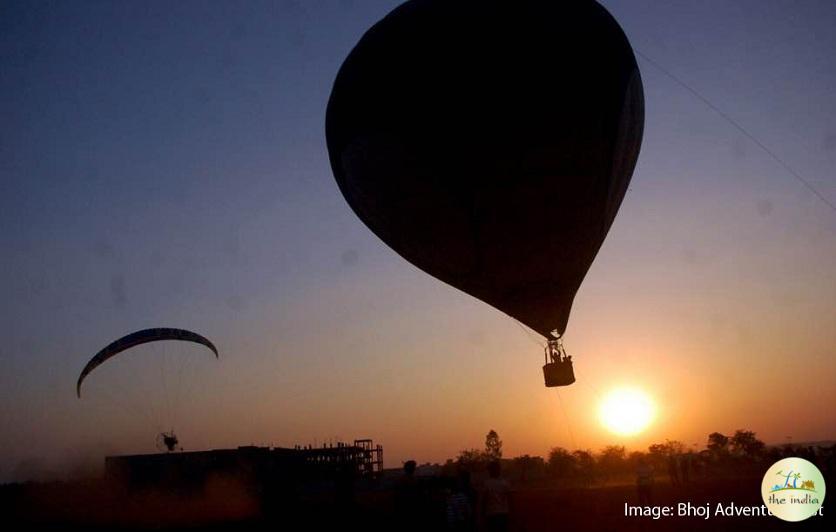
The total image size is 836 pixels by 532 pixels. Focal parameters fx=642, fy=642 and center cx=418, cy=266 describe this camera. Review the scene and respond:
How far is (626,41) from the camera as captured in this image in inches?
554

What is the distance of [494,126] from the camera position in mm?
12852

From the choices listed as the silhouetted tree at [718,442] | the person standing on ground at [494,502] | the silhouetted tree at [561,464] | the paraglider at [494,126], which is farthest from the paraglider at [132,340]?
the silhouetted tree at [718,442]

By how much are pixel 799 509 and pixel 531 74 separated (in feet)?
39.8

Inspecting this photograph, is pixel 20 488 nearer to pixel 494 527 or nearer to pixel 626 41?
pixel 494 527

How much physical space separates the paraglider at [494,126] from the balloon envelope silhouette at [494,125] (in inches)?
0.9

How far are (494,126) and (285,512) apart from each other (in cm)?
1621

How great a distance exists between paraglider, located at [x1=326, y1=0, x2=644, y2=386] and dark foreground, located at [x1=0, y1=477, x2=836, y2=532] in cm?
592

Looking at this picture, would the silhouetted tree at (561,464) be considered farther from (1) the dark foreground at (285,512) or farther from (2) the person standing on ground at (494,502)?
(2) the person standing on ground at (494,502)

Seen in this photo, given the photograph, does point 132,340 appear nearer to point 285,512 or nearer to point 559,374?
point 285,512

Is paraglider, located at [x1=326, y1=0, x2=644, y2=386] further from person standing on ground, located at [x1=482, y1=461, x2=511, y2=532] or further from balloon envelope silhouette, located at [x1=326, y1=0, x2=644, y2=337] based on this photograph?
person standing on ground, located at [x1=482, y1=461, x2=511, y2=532]

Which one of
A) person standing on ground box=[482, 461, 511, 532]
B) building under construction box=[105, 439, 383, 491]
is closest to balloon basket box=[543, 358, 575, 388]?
person standing on ground box=[482, 461, 511, 532]

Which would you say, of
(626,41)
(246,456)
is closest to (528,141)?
(626,41)

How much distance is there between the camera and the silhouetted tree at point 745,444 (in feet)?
289

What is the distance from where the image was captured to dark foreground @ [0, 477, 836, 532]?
50.8 feet
